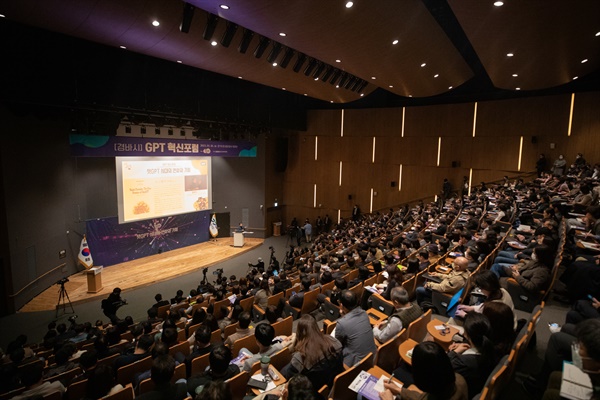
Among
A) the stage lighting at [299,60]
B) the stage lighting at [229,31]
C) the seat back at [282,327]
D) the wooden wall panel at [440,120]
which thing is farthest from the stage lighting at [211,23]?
the wooden wall panel at [440,120]

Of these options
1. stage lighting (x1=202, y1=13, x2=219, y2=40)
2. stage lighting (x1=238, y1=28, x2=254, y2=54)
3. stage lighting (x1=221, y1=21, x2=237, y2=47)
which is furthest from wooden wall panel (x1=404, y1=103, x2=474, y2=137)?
stage lighting (x1=202, y1=13, x2=219, y2=40)

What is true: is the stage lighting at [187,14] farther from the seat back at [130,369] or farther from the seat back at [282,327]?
the seat back at [130,369]

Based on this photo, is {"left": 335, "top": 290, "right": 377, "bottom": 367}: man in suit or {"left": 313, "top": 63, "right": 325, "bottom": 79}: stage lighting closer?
{"left": 335, "top": 290, "right": 377, "bottom": 367}: man in suit

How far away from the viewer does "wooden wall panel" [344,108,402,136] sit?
16.4 meters

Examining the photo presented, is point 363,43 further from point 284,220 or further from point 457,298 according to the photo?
point 284,220

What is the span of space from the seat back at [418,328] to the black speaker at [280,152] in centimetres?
1477

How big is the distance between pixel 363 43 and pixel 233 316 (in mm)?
6794

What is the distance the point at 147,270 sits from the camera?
11820mm

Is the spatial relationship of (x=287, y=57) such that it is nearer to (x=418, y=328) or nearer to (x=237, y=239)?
(x=418, y=328)

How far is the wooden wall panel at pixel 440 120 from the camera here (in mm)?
14852

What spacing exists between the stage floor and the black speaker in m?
4.38

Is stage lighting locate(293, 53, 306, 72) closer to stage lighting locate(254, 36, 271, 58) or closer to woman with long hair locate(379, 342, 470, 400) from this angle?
stage lighting locate(254, 36, 271, 58)

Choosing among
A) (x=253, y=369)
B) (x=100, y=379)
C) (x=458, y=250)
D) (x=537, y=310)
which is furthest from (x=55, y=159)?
(x=537, y=310)

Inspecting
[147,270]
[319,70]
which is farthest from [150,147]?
[319,70]
